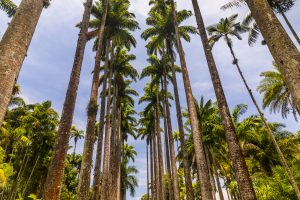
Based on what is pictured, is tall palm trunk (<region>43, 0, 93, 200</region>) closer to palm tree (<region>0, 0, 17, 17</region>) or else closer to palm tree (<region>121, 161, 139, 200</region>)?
palm tree (<region>0, 0, 17, 17</region>)

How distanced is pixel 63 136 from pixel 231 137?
631 cm

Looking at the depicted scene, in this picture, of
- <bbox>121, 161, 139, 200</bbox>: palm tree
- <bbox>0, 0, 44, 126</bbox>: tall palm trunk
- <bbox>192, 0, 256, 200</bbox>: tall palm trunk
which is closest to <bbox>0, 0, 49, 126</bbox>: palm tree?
<bbox>0, 0, 44, 126</bbox>: tall palm trunk

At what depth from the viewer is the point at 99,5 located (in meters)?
24.9

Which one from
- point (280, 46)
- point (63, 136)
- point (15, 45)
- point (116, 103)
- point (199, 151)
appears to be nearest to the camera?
point (15, 45)

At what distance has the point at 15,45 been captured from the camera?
3.93 metres

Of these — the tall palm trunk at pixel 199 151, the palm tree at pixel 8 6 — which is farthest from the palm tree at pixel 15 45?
the palm tree at pixel 8 6

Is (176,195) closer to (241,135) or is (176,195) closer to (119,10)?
(241,135)

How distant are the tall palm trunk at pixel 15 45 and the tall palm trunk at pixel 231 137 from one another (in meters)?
7.75

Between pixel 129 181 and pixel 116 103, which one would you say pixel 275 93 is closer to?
pixel 116 103

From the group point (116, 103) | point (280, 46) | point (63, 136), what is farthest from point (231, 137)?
point (116, 103)

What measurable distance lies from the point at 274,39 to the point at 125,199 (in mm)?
53241

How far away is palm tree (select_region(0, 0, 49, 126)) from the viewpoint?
3.51 meters

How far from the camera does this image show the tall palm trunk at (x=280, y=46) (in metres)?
5.10

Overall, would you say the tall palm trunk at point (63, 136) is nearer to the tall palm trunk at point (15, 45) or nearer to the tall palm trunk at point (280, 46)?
the tall palm trunk at point (15, 45)
